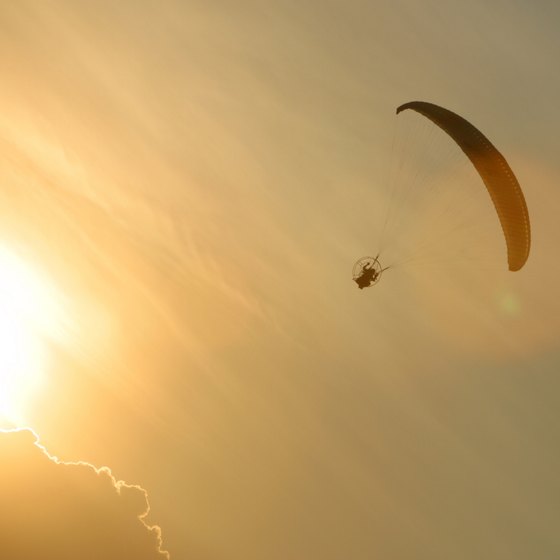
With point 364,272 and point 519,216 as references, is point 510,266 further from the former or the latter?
point 364,272

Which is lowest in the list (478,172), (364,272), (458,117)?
(364,272)

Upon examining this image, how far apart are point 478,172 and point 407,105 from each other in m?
7.42

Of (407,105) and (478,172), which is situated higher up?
(407,105)

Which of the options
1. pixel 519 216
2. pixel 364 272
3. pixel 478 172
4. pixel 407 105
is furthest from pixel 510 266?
pixel 407 105

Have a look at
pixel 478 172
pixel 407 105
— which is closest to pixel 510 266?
pixel 478 172

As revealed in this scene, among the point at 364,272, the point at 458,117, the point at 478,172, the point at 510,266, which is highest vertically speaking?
the point at 458,117

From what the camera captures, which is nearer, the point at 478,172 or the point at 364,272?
the point at 478,172

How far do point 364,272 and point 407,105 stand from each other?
12764 mm

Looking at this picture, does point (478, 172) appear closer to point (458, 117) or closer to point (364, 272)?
point (458, 117)

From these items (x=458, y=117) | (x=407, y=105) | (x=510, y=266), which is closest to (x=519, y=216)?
(x=510, y=266)

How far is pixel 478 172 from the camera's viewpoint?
4922cm

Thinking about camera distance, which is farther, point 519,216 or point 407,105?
point 407,105

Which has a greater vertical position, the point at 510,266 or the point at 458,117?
the point at 458,117

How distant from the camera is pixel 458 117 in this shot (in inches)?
1962
